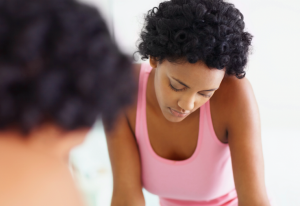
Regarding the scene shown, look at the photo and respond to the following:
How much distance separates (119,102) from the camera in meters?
0.36

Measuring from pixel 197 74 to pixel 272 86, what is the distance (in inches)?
48.2

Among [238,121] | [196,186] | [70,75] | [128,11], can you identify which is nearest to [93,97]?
[70,75]

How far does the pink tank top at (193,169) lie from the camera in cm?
96

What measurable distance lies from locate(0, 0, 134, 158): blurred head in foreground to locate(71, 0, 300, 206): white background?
1.19 metres

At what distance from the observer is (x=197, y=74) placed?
0.75 metres

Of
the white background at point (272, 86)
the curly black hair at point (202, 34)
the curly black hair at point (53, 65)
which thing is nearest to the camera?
the curly black hair at point (53, 65)

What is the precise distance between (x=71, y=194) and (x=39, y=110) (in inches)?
5.5

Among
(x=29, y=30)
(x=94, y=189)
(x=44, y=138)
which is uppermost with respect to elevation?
(x=29, y=30)

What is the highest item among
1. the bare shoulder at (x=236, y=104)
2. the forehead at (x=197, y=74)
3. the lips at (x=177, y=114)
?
the forehead at (x=197, y=74)

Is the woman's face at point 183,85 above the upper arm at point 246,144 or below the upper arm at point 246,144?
above

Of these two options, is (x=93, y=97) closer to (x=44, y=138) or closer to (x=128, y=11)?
(x=44, y=138)

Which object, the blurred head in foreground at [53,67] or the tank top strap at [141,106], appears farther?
the tank top strap at [141,106]

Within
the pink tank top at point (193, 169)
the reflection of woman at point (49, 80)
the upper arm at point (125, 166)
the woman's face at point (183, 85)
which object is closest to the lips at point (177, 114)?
→ the woman's face at point (183, 85)

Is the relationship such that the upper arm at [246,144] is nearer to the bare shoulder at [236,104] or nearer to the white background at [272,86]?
the bare shoulder at [236,104]
